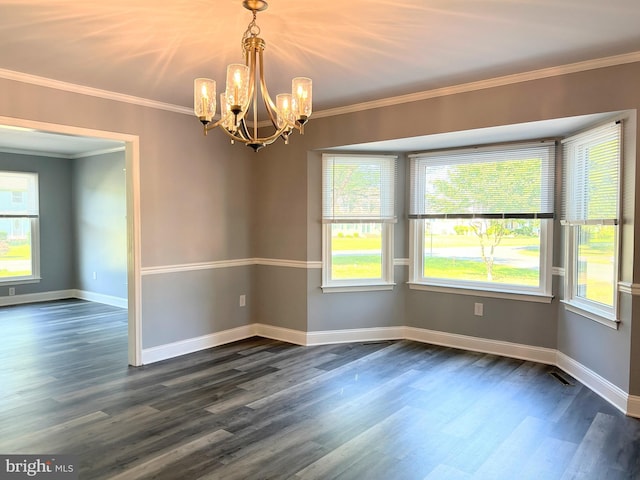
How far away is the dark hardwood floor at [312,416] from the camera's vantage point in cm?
251

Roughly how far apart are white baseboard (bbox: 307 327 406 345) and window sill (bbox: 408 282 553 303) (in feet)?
1.83

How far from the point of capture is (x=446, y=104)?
12.9 feet

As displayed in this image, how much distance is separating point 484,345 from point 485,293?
540 millimetres

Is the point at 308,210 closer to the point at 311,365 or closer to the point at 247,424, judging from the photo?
the point at 311,365

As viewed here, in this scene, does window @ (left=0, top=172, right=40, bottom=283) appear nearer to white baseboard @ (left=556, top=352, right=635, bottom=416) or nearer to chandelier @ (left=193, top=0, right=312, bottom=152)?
chandelier @ (left=193, top=0, right=312, bottom=152)

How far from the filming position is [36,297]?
7.46 m

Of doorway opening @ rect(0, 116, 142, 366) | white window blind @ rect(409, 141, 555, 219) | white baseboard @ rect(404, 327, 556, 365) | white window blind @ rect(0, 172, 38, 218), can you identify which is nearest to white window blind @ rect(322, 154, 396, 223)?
white window blind @ rect(409, 141, 555, 219)

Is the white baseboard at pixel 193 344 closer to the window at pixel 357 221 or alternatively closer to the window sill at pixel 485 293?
the window at pixel 357 221

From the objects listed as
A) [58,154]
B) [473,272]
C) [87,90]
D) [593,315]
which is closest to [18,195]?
[58,154]

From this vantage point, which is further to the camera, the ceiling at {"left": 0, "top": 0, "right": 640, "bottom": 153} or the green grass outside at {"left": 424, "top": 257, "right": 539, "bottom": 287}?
the green grass outside at {"left": 424, "top": 257, "right": 539, "bottom": 287}

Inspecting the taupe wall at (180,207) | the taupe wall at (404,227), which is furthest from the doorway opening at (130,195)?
the taupe wall at (404,227)

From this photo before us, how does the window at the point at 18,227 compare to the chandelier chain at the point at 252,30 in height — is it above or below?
below

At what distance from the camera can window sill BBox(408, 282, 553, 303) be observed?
426 centimetres

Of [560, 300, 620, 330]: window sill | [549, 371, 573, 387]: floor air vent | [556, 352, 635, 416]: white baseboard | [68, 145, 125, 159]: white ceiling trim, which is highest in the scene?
[68, 145, 125, 159]: white ceiling trim
